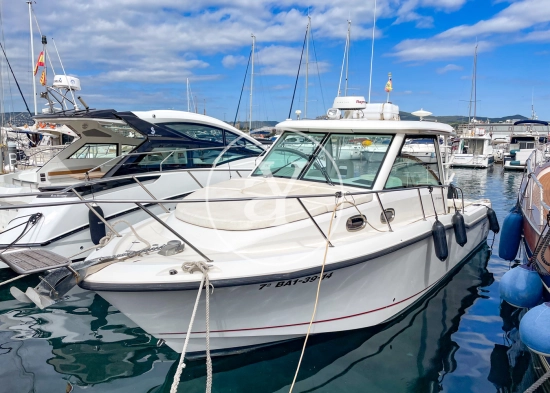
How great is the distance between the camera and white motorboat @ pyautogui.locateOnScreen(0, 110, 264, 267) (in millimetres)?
6480

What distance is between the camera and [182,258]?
4168mm

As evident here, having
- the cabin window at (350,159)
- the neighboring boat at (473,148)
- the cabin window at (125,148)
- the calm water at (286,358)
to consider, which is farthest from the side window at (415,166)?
the neighboring boat at (473,148)

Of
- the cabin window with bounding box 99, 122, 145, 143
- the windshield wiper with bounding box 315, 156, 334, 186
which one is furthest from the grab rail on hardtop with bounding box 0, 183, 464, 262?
the cabin window with bounding box 99, 122, 145, 143

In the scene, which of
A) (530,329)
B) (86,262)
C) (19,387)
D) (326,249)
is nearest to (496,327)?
(530,329)

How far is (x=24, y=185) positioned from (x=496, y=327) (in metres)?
8.62

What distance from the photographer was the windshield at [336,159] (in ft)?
17.8

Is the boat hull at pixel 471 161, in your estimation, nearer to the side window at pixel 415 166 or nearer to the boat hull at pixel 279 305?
the side window at pixel 415 166

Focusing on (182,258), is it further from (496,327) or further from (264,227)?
(496,327)

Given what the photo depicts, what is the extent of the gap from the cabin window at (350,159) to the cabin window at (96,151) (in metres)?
5.50

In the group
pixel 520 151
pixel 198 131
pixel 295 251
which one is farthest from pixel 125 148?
pixel 520 151

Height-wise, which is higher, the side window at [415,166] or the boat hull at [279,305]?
the side window at [415,166]

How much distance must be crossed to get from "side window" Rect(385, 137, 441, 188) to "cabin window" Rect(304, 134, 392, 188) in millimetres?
251

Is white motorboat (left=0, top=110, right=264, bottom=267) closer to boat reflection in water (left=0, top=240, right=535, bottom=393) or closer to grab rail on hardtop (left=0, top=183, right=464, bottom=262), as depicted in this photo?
boat reflection in water (left=0, top=240, right=535, bottom=393)

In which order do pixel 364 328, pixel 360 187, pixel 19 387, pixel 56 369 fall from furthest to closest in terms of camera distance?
pixel 360 187
pixel 364 328
pixel 56 369
pixel 19 387
